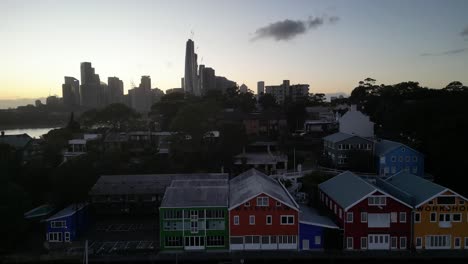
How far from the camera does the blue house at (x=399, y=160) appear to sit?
1154 inches

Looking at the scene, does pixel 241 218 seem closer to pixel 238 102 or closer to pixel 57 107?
pixel 238 102

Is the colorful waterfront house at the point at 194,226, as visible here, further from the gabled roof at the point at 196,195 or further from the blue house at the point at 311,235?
the blue house at the point at 311,235

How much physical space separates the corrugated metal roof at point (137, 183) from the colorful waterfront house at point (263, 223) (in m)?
5.20

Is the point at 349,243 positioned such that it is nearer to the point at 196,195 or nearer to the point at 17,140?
the point at 196,195

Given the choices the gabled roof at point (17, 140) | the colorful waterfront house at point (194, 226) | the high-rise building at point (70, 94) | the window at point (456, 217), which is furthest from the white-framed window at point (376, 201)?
the high-rise building at point (70, 94)

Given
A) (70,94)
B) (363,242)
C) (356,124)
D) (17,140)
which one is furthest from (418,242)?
(70,94)

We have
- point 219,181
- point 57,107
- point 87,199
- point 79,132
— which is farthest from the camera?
point 57,107

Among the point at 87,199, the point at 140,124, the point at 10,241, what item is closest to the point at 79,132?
the point at 140,124

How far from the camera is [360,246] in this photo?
65.8 ft

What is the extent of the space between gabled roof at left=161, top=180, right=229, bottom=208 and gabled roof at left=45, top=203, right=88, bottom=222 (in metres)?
5.83

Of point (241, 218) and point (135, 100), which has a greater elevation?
point (135, 100)

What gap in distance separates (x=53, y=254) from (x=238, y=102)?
40172mm

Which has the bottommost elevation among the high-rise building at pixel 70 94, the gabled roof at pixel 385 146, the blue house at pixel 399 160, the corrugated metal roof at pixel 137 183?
the corrugated metal roof at pixel 137 183

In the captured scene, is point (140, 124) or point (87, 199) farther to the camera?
point (140, 124)
